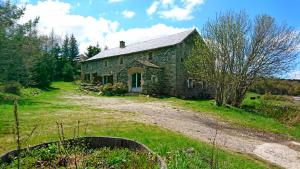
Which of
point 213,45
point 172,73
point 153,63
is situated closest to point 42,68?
point 153,63

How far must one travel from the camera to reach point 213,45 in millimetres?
23578

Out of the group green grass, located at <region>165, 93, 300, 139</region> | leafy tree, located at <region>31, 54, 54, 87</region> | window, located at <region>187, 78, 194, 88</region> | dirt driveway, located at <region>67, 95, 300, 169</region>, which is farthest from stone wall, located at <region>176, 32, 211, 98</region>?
dirt driveway, located at <region>67, 95, 300, 169</region>

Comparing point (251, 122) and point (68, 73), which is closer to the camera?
point (251, 122)

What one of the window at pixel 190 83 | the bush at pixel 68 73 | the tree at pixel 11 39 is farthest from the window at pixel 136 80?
the bush at pixel 68 73

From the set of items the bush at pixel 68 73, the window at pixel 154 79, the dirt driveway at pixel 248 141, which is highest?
the bush at pixel 68 73

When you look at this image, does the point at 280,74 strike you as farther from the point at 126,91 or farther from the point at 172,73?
the point at 126,91

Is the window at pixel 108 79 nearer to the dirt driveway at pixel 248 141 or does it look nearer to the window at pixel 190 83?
the window at pixel 190 83

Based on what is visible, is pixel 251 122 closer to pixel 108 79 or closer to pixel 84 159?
pixel 84 159

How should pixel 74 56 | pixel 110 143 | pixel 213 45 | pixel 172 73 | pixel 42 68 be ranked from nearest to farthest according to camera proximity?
1. pixel 110 143
2. pixel 213 45
3. pixel 172 73
4. pixel 42 68
5. pixel 74 56

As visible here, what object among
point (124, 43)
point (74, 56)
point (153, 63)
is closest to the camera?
point (153, 63)

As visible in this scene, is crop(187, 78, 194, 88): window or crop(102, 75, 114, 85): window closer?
crop(187, 78, 194, 88): window

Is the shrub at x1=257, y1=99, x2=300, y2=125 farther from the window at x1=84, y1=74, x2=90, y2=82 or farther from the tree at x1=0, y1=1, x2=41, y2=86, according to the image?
the window at x1=84, y1=74, x2=90, y2=82

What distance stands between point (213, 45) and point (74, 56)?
53157 millimetres

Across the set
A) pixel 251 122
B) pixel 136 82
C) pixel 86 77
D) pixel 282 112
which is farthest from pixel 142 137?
pixel 86 77
